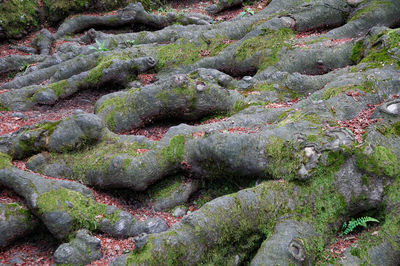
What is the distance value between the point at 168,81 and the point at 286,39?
5507mm

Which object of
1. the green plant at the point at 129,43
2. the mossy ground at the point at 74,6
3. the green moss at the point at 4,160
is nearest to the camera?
the green moss at the point at 4,160

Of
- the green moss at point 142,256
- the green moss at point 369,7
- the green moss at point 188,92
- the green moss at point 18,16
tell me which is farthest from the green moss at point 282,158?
the green moss at point 18,16

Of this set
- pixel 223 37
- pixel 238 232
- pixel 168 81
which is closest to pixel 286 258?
pixel 238 232

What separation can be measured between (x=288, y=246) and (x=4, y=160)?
6240 mm

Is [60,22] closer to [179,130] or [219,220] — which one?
[179,130]

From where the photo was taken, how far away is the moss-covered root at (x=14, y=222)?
643 centimetres

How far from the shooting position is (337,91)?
26.6 ft

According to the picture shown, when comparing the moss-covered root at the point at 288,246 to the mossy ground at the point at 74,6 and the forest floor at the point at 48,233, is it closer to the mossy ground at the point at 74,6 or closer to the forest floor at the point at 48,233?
the forest floor at the point at 48,233

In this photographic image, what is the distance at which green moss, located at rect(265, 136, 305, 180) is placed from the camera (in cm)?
626

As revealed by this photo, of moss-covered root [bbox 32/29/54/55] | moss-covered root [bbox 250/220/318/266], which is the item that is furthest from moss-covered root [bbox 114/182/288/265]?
moss-covered root [bbox 32/29/54/55]

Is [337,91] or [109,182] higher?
[337,91]

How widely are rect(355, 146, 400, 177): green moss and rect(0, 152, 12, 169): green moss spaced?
23.6 feet

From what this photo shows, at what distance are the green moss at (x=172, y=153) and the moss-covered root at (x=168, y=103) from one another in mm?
1879

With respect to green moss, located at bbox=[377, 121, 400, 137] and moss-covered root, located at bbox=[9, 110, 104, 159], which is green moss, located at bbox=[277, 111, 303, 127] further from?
moss-covered root, located at bbox=[9, 110, 104, 159]
